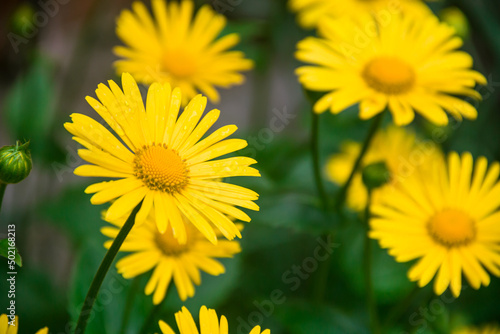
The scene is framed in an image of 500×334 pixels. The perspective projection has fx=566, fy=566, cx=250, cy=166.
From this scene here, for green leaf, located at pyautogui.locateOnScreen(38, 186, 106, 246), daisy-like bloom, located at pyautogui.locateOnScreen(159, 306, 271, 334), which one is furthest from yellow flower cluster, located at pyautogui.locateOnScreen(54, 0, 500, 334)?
green leaf, located at pyautogui.locateOnScreen(38, 186, 106, 246)

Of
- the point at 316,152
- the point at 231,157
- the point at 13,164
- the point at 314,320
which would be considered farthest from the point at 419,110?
the point at 13,164

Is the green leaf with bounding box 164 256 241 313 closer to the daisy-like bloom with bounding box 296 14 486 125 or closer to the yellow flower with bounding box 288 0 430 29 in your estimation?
the daisy-like bloom with bounding box 296 14 486 125

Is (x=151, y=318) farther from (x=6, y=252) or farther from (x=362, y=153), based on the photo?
(x=362, y=153)

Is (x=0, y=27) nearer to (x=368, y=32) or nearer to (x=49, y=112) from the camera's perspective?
(x=49, y=112)

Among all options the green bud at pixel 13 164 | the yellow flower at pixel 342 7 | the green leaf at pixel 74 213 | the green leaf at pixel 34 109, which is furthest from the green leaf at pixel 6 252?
the yellow flower at pixel 342 7

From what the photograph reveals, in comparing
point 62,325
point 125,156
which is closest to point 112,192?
point 125,156
